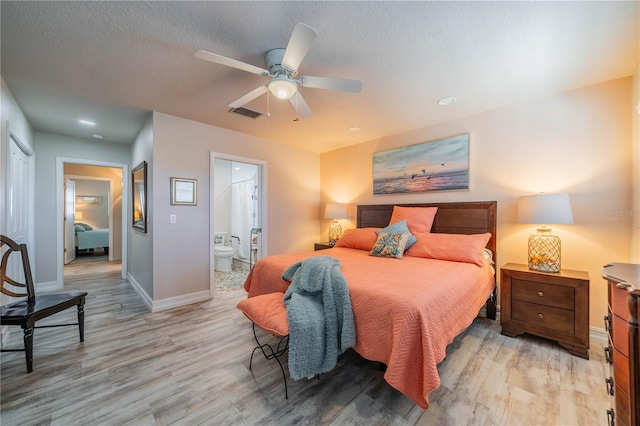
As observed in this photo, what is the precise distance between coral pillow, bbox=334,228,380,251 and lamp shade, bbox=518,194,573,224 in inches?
62.8

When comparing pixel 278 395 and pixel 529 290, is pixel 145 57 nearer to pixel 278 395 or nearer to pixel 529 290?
pixel 278 395

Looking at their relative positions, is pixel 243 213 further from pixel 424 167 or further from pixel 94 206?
pixel 94 206

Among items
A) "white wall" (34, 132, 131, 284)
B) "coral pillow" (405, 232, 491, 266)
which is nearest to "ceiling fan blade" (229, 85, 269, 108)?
"coral pillow" (405, 232, 491, 266)

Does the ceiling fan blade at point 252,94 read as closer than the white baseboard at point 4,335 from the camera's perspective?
Yes

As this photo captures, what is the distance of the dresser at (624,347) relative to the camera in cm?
93

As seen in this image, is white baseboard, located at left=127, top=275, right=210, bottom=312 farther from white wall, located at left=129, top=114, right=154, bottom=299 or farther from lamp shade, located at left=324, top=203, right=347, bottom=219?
lamp shade, located at left=324, top=203, right=347, bottom=219

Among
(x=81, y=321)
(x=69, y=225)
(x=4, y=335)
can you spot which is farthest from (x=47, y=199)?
(x=81, y=321)

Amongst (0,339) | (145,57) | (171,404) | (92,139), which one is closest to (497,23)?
(145,57)

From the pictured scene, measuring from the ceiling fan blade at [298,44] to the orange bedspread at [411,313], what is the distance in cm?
156

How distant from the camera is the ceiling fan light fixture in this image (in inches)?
70.7

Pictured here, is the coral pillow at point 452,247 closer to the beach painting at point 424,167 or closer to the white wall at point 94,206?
the beach painting at point 424,167

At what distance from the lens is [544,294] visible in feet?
7.45

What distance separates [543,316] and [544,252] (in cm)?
62

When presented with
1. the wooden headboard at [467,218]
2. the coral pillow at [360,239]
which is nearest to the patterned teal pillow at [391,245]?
the coral pillow at [360,239]
